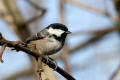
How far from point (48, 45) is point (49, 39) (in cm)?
6

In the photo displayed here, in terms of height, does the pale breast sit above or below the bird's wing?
below

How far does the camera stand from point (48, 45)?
1935mm

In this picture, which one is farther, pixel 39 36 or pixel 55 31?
pixel 55 31

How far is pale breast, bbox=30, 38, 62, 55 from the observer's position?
186 cm

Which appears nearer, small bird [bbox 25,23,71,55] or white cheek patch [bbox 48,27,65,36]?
small bird [bbox 25,23,71,55]

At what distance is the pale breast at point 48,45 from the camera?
73.3 inches

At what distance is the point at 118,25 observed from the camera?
3.17 metres

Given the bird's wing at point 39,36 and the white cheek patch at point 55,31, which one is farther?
the white cheek patch at point 55,31

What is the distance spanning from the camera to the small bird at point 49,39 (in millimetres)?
1860

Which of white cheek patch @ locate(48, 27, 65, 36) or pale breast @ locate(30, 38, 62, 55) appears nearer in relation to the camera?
pale breast @ locate(30, 38, 62, 55)

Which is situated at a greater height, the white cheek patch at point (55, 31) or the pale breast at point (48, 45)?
the white cheek patch at point (55, 31)

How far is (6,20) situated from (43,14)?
0.81 m

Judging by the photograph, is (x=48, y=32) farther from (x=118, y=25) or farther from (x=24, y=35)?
(x=24, y=35)

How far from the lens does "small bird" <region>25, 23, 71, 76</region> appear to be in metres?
1.86
